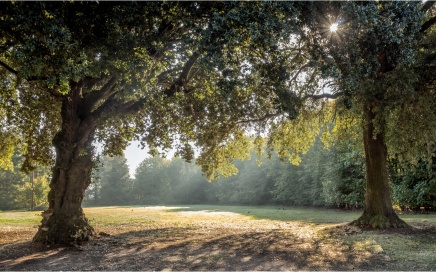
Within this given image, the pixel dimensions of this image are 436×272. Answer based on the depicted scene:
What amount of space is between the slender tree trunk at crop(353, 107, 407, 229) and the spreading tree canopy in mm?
57

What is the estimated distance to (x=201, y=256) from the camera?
9.91 metres

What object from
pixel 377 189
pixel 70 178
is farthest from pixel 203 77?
pixel 377 189

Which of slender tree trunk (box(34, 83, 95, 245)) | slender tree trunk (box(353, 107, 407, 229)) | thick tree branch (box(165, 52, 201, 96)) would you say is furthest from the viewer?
slender tree trunk (box(353, 107, 407, 229))

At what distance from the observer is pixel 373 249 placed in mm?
10695

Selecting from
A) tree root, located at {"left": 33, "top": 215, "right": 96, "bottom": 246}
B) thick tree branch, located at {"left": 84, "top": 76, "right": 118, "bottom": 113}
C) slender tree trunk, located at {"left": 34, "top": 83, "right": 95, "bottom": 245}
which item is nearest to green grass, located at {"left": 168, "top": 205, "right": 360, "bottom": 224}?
tree root, located at {"left": 33, "top": 215, "right": 96, "bottom": 246}

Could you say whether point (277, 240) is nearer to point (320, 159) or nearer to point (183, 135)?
point (183, 135)

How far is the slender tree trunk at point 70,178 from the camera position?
12.8 metres

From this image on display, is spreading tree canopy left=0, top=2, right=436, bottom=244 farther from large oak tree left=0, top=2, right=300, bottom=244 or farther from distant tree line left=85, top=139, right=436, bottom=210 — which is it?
distant tree line left=85, top=139, right=436, bottom=210

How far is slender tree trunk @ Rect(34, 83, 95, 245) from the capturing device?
1275 centimetres

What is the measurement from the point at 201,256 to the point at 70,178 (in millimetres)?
7104

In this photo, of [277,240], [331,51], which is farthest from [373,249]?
[331,51]

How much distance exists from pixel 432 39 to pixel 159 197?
8240 cm

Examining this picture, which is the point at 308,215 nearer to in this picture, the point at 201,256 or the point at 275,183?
the point at 201,256

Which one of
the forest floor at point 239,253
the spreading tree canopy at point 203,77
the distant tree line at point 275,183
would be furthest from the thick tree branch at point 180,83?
the forest floor at point 239,253
